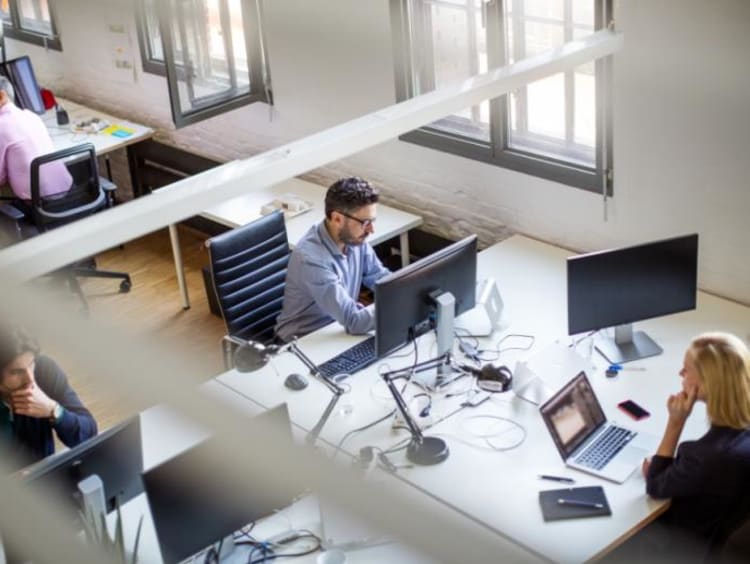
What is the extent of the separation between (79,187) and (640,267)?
10.4ft

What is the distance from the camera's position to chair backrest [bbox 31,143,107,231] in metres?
5.27

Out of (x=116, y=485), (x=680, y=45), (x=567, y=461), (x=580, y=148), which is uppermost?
(x=680, y=45)

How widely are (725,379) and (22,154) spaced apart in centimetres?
386

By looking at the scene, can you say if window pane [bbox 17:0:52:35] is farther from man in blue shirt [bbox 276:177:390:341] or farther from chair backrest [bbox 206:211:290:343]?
man in blue shirt [bbox 276:177:390:341]

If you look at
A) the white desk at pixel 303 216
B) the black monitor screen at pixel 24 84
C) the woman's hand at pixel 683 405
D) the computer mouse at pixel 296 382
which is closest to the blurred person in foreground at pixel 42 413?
the computer mouse at pixel 296 382

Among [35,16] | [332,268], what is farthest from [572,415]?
[35,16]

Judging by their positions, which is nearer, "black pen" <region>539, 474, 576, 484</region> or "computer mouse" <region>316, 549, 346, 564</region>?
"computer mouse" <region>316, 549, 346, 564</region>

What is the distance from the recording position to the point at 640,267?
3.52m

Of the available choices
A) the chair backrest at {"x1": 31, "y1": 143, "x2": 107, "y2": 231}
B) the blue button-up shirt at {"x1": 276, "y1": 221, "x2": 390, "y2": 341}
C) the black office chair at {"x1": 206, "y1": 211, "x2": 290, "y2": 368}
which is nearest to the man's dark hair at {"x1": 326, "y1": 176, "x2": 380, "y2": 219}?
the blue button-up shirt at {"x1": 276, "y1": 221, "x2": 390, "y2": 341}

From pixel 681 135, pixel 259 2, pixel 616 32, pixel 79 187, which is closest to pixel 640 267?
pixel 681 135

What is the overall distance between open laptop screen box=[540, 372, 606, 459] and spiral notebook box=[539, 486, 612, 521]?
144mm

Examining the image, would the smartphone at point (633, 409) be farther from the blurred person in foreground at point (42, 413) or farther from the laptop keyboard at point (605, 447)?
the blurred person in foreground at point (42, 413)

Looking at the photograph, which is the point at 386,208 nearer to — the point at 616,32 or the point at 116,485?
the point at 616,32

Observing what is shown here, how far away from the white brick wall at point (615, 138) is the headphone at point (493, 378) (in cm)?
105
